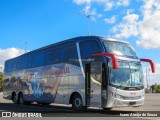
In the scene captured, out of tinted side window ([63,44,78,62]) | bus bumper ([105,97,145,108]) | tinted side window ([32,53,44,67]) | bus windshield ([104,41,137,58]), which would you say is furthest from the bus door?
tinted side window ([32,53,44,67])

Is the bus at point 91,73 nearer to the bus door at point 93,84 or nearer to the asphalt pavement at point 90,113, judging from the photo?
the bus door at point 93,84

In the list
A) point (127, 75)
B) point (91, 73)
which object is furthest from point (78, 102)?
point (127, 75)

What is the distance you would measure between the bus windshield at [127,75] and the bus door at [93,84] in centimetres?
80

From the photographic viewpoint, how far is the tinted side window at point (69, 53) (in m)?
19.4

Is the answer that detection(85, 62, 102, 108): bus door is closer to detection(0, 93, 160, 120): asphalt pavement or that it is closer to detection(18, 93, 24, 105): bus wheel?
detection(0, 93, 160, 120): asphalt pavement

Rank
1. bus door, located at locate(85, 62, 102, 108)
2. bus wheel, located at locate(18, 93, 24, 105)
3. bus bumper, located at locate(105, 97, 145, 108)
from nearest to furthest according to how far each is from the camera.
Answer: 1. bus bumper, located at locate(105, 97, 145, 108)
2. bus door, located at locate(85, 62, 102, 108)
3. bus wheel, located at locate(18, 93, 24, 105)

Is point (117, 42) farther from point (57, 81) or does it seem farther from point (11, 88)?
point (11, 88)

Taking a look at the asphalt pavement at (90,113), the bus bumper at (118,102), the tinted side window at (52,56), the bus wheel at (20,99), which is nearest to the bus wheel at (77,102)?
the asphalt pavement at (90,113)

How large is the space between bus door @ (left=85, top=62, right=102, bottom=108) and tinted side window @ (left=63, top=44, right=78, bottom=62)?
154cm

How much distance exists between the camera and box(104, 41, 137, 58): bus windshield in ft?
57.3

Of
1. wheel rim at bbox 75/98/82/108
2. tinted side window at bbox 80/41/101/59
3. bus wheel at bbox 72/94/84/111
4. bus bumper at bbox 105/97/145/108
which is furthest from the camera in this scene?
wheel rim at bbox 75/98/82/108

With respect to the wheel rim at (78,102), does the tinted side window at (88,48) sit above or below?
above

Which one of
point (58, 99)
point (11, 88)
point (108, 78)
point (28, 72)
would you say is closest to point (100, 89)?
point (108, 78)

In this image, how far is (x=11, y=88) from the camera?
98.5 feet
